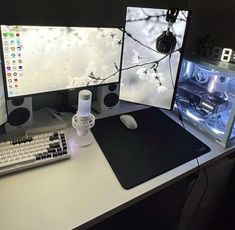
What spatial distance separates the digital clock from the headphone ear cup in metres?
0.27

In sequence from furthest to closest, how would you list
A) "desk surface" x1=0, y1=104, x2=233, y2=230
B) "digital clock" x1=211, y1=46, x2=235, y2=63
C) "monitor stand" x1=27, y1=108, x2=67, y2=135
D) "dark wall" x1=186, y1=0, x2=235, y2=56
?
"dark wall" x1=186, y1=0, x2=235, y2=56 → "digital clock" x1=211, y1=46, x2=235, y2=63 → "monitor stand" x1=27, y1=108, x2=67, y2=135 → "desk surface" x1=0, y1=104, x2=233, y2=230

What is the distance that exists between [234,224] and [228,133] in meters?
0.82

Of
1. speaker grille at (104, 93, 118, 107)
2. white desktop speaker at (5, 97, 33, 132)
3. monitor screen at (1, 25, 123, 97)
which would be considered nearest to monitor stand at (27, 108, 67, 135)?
white desktop speaker at (5, 97, 33, 132)

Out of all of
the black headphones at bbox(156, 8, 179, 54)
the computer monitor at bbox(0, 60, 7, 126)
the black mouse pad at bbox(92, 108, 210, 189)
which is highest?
the black headphones at bbox(156, 8, 179, 54)

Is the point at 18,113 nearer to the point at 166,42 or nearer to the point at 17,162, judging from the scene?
the point at 17,162

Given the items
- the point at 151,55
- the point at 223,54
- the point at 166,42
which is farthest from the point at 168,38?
the point at 223,54

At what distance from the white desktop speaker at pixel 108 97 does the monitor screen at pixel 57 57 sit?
0.07 m

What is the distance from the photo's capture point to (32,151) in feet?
2.79

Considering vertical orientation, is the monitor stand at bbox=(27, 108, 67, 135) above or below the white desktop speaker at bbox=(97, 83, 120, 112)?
below

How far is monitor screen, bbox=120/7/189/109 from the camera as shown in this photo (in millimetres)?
1056

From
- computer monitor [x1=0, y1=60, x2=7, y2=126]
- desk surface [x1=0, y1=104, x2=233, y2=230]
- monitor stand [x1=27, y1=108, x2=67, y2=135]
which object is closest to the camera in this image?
desk surface [x1=0, y1=104, x2=233, y2=230]

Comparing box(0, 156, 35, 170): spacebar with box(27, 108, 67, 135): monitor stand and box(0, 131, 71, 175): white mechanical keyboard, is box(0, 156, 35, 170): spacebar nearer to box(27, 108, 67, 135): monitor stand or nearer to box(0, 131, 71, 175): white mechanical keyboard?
box(0, 131, 71, 175): white mechanical keyboard

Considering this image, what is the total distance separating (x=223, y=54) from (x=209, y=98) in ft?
0.74

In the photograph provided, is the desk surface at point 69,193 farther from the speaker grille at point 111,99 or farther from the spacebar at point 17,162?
the speaker grille at point 111,99
